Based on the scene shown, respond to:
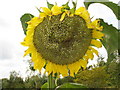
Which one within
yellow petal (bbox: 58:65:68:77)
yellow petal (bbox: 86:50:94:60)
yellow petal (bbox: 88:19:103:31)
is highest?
yellow petal (bbox: 88:19:103:31)

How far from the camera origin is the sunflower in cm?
65

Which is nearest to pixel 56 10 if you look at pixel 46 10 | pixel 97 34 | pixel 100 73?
pixel 46 10

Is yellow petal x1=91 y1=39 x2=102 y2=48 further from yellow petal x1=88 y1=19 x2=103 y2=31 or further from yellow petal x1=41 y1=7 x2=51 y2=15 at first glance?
yellow petal x1=41 y1=7 x2=51 y2=15

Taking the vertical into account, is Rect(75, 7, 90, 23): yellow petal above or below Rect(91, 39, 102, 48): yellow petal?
above

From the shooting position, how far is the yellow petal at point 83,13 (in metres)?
0.66

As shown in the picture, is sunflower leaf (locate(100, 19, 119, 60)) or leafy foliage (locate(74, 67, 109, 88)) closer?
sunflower leaf (locate(100, 19, 119, 60))

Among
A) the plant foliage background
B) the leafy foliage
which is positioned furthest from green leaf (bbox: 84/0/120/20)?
the leafy foliage

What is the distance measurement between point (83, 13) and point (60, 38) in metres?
0.09

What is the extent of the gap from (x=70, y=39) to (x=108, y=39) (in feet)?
0.41

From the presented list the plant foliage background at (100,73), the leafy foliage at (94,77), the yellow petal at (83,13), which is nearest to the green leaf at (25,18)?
the plant foliage background at (100,73)

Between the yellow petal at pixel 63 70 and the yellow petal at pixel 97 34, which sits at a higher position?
the yellow petal at pixel 97 34

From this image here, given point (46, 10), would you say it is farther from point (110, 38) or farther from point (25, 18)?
point (110, 38)

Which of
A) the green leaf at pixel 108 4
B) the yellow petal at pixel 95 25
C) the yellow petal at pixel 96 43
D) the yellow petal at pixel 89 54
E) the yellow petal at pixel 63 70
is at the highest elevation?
the green leaf at pixel 108 4

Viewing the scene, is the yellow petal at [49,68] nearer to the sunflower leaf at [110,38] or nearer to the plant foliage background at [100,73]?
the plant foliage background at [100,73]
